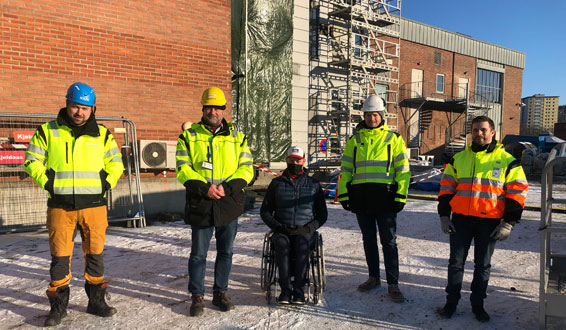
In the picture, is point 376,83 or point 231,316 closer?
point 231,316

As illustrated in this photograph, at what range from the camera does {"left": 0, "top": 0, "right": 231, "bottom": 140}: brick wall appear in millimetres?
7344

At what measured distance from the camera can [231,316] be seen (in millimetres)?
3598

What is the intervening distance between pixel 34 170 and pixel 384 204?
3.34 metres

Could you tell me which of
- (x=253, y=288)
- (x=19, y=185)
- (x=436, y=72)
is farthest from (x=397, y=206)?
(x=436, y=72)

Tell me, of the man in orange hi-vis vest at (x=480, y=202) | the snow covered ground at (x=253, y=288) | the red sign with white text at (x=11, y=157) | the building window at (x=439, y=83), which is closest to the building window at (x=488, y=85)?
the building window at (x=439, y=83)

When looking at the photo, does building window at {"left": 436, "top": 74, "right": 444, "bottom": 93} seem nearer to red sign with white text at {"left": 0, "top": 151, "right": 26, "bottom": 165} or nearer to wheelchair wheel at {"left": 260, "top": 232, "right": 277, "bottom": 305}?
red sign with white text at {"left": 0, "top": 151, "right": 26, "bottom": 165}

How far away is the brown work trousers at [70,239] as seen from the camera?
340 cm

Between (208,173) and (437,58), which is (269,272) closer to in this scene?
(208,173)

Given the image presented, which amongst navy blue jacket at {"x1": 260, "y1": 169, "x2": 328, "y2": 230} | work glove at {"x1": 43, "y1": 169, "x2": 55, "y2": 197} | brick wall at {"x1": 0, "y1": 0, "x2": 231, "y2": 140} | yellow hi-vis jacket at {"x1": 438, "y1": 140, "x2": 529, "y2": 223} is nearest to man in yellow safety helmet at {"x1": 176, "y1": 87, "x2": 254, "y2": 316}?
navy blue jacket at {"x1": 260, "y1": 169, "x2": 328, "y2": 230}

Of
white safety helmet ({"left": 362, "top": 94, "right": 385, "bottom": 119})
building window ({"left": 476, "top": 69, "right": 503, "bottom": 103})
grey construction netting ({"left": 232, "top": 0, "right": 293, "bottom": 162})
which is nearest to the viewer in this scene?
white safety helmet ({"left": 362, "top": 94, "right": 385, "bottom": 119})

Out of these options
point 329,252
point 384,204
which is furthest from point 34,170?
point 329,252

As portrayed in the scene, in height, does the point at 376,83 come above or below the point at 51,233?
above

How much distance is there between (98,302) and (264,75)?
1205 cm

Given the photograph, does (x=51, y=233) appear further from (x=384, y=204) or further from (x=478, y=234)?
(x=478, y=234)
